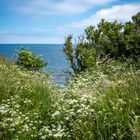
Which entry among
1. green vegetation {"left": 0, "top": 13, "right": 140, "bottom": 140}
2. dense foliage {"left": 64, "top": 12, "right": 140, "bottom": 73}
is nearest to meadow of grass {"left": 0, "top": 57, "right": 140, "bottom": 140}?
green vegetation {"left": 0, "top": 13, "right": 140, "bottom": 140}

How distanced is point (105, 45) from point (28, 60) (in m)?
4.10

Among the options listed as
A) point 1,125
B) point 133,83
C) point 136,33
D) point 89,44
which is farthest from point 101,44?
point 1,125

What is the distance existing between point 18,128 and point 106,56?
13.5 metres

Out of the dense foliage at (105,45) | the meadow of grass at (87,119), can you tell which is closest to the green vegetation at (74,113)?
the meadow of grass at (87,119)

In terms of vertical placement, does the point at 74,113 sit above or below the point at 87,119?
above

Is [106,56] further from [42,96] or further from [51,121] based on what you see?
[51,121]

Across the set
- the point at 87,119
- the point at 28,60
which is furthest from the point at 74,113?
the point at 28,60

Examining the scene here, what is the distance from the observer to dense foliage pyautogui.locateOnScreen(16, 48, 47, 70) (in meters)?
20.2

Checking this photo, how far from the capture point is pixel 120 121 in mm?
6168

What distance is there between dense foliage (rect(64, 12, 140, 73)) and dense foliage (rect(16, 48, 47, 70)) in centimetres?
160

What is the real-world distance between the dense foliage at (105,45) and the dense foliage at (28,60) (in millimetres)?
1602

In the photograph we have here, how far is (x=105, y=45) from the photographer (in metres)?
20.4

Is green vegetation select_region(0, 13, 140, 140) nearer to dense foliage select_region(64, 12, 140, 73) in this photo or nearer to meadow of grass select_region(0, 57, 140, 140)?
meadow of grass select_region(0, 57, 140, 140)

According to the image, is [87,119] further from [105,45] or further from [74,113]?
[105,45]
